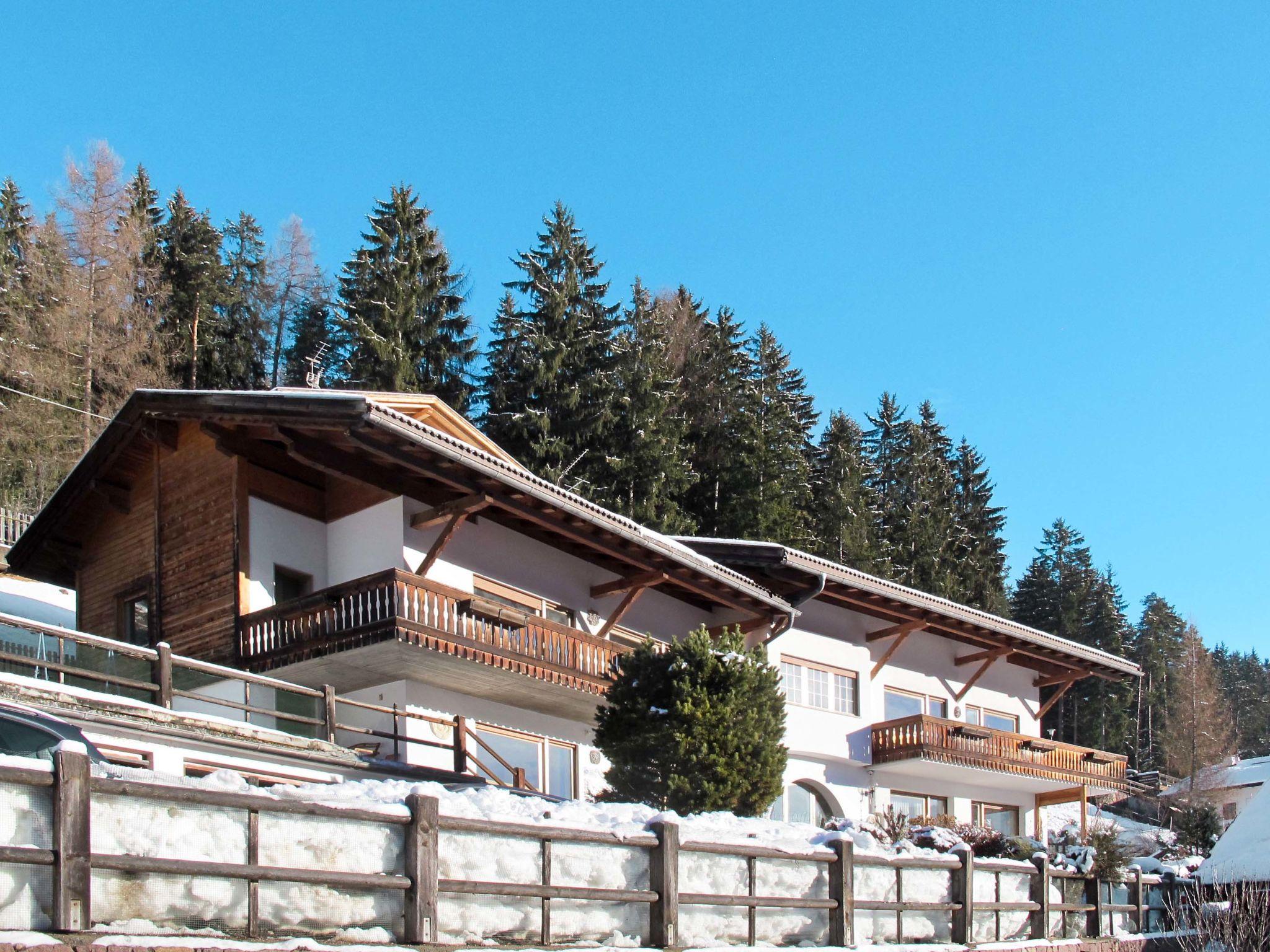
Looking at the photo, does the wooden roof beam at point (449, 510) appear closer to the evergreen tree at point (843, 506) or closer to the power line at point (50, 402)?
the power line at point (50, 402)

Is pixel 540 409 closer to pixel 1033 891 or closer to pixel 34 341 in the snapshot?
pixel 34 341

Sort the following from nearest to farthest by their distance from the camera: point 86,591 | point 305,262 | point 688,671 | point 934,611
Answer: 1. point 688,671
2. point 86,591
3. point 934,611
4. point 305,262

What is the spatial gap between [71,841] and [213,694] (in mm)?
9704

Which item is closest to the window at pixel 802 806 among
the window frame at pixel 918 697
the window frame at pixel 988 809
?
the window frame at pixel 918 697

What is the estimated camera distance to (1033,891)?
666 inches

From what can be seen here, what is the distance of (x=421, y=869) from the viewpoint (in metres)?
9.44

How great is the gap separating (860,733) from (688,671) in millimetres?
13515

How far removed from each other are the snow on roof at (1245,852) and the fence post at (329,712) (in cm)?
1189

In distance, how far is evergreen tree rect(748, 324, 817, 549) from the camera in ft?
157

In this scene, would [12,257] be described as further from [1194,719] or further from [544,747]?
[1194,719]

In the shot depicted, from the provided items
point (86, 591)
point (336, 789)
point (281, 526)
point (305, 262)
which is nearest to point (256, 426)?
point (281, 526)

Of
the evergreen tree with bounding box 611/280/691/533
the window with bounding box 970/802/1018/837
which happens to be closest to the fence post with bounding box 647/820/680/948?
the window with bounding box 970/802/1018/837

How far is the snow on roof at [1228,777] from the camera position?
56.7m

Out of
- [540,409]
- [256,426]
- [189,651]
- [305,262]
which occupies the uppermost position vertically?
[305,262]
